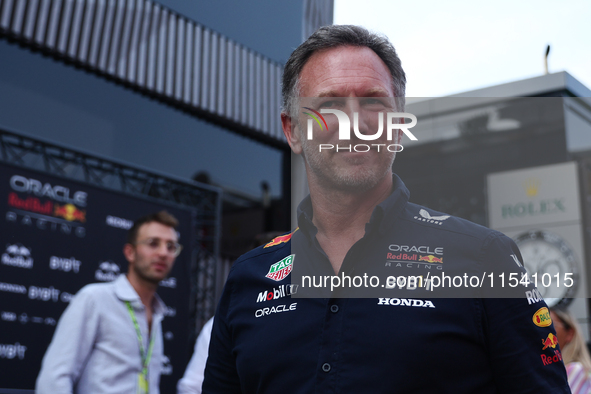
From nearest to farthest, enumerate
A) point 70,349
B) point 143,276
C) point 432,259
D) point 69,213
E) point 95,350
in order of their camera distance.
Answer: point 432,259
point 70,349
point 95,350
point 143,276
point 69,213

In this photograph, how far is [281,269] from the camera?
1.30 metres

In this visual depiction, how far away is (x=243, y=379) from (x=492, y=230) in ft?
1.87

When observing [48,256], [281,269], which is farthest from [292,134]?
[48,256]

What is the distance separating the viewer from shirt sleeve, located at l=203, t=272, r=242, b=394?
132cm

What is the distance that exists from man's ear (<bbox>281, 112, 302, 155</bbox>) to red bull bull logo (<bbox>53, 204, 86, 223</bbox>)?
433 centimetres

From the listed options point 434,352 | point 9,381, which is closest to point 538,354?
point 434,352

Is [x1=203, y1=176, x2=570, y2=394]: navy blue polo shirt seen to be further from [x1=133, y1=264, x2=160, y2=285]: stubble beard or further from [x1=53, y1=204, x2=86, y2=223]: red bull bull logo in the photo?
[x1=53, y1=204, x2=86, y2=223]: red bull bull logo

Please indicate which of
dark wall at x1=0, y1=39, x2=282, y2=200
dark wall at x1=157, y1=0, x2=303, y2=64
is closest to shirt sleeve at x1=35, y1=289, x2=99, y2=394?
dark wall at x1=0, y1=39, x2=282, y2=200

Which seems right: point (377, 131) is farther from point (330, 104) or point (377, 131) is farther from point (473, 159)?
point (473, 159)

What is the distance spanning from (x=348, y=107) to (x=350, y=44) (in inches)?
6.5

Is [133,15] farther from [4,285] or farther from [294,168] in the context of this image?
[294,168]

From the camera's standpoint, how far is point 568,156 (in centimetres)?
109

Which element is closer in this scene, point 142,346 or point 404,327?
point 404,327

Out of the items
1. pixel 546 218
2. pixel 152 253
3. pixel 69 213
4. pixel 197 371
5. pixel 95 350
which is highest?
pixel 69 213
